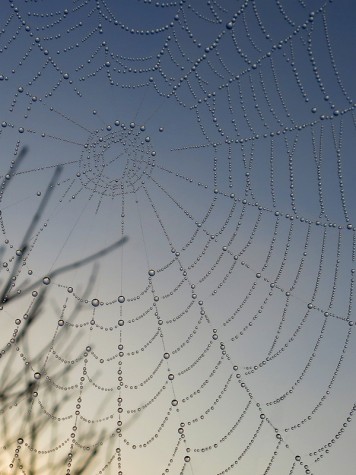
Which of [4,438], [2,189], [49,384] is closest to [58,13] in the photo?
[2,189]

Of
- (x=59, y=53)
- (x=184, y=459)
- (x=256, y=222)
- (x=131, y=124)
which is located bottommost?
(x=184, y=459)

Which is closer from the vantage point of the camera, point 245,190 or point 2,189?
point 2,189

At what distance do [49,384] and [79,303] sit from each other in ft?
2.78

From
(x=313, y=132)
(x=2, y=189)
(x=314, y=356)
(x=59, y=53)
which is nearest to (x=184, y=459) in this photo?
(x=314, y=356)

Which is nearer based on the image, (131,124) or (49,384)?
(49,384)

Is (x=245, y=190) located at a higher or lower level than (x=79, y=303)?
higher

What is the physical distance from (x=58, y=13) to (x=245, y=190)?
2.68 meters

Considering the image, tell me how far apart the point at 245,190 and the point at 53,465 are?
334 centimetres

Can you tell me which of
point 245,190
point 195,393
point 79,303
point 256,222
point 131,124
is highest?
point 131,124

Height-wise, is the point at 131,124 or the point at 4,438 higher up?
the point at 131,124

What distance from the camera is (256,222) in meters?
6.16

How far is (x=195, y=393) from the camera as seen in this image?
5.75m

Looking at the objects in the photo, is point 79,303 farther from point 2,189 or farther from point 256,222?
point 256,222

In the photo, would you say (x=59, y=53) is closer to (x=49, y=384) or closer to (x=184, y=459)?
(x=49, y=384)
